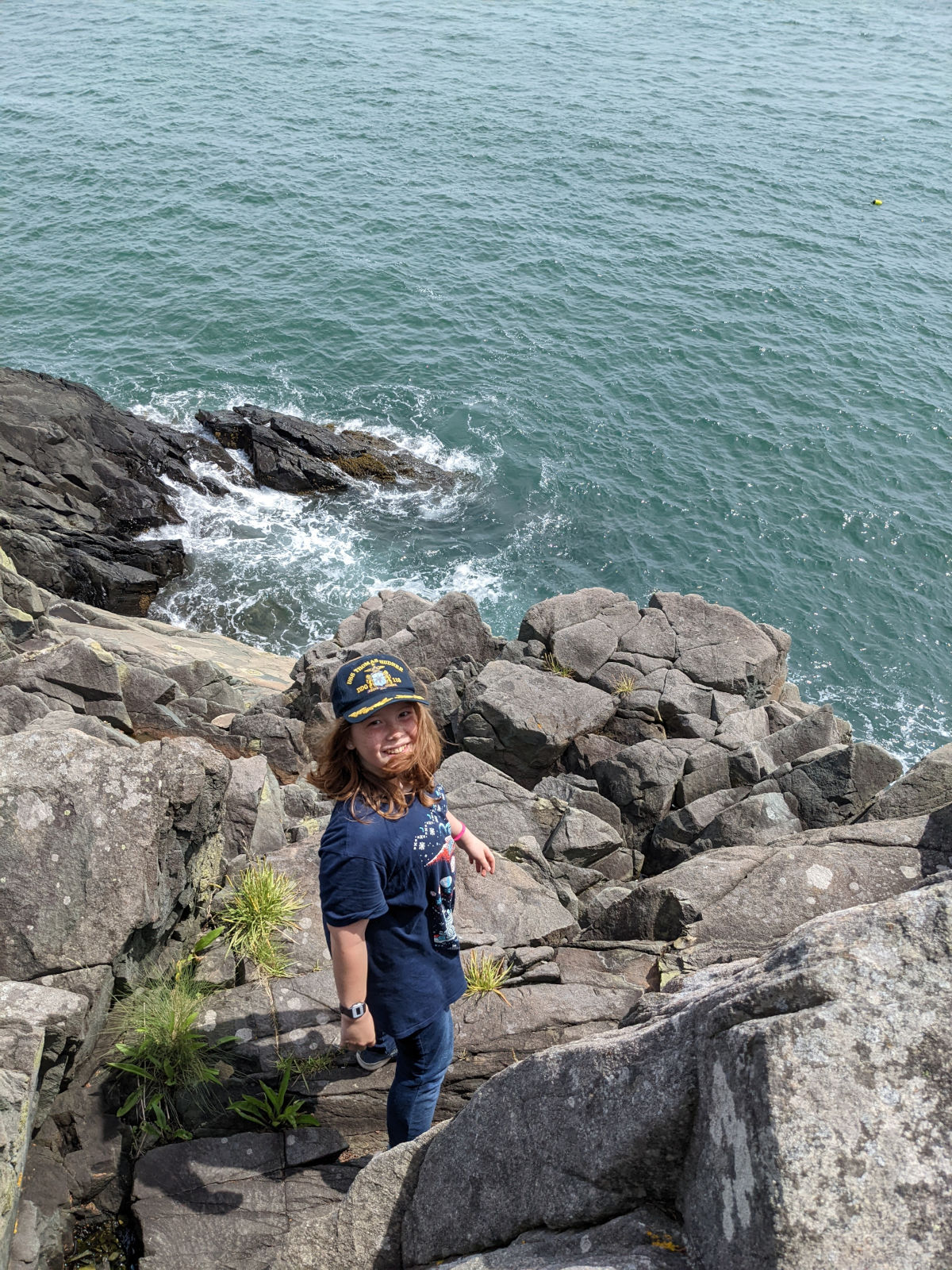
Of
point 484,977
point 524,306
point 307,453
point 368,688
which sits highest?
point 368,688

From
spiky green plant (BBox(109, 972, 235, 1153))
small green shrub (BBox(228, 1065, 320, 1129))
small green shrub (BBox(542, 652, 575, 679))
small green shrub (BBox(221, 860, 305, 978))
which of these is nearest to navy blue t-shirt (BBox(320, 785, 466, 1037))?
small green shrub (BBox(228, 1065, 320, 1129))

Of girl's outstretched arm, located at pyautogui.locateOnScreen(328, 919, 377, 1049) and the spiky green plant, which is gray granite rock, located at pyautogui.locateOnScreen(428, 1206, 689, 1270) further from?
the spiky green plant

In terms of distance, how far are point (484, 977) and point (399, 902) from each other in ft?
7.94

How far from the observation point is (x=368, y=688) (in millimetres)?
5164

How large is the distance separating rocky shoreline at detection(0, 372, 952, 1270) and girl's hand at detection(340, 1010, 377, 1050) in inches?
23.9

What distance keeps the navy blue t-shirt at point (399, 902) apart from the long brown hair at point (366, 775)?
0.21 ft

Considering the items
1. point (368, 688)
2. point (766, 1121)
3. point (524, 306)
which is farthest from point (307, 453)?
point (766, 1121)

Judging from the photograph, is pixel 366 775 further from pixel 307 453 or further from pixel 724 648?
pixel 307 453

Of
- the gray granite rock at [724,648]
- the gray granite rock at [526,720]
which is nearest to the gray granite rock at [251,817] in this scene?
the gray granite rock at [526,720]

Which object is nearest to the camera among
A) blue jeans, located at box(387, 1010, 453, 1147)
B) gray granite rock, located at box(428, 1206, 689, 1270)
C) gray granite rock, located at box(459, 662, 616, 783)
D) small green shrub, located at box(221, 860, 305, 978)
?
gray granite rock, located at box(428, 1206, 689, 1270)

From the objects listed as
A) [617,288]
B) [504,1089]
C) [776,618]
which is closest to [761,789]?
[504,1089]

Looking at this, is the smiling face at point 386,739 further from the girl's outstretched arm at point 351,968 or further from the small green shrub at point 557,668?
the small green shrub at point 557,668

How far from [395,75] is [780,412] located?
43530 millimetres

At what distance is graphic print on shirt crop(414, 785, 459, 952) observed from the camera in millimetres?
5320
